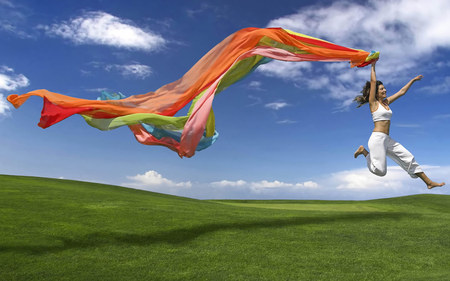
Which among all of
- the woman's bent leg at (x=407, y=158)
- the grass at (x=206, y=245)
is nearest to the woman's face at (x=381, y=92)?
the woman's bent leg at (x=407, y=158)

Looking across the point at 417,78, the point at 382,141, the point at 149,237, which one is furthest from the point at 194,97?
the point at 417,78

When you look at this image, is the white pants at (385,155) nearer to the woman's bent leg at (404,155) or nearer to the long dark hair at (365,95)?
the woman's bent leg at (404,155)

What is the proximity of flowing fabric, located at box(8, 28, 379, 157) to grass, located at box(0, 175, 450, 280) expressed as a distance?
2099 mm

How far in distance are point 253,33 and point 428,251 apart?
6.35 m

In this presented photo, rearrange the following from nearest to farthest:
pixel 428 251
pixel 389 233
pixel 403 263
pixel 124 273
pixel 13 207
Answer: pixel 124 273 → pixel 403 263 → pixel 428 251 → pixel 389 233 → pixel 13 207

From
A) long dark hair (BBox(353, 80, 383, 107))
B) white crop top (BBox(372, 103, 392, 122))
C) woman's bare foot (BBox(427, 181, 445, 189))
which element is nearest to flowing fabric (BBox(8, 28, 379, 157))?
long dark hair (BBox(353, 80, 383, 107))

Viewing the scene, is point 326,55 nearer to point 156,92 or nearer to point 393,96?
Answer: point 393,96

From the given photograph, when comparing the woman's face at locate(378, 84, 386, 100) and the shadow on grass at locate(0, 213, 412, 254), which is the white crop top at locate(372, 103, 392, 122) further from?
the shadow on grass at locate(0, 213, 412, 254)

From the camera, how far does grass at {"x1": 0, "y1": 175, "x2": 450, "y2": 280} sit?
235 inches

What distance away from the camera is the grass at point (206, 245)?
596 centimetres

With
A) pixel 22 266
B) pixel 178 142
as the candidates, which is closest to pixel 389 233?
pixel 178 142

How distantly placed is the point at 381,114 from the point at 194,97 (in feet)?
15.5

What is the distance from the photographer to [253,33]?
9.77 metres

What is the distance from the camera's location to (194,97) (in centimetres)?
922
